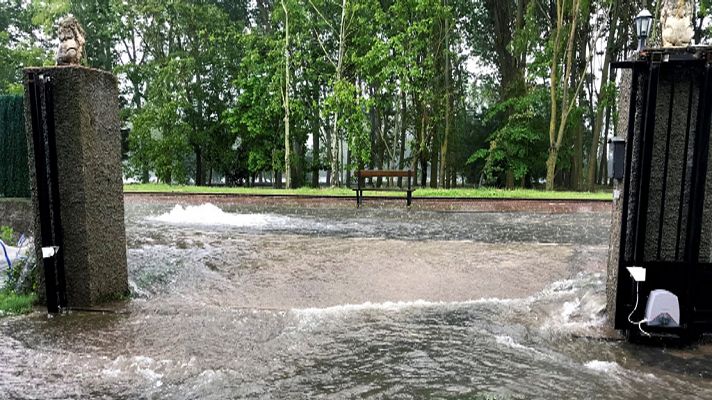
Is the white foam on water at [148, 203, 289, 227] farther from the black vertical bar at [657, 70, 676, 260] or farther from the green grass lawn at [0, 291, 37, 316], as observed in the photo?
the black vertical bar at [657, 70, 676, 260]

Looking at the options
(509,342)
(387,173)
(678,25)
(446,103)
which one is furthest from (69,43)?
(446,103)

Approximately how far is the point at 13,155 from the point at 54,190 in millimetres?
4834

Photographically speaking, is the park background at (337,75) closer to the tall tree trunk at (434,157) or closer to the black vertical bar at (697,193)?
the tall tree trunk at (434,157)

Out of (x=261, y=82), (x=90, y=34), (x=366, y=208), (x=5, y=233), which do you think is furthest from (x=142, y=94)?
(x=5, y=233)

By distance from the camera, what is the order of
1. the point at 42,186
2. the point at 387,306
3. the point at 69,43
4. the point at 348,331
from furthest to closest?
the point at 387,306
the point at 69,43
the point at 42,186
the point at 348,331

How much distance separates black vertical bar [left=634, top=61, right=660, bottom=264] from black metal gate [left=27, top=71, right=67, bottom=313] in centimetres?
530

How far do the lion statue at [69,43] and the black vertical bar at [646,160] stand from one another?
5.27 metres

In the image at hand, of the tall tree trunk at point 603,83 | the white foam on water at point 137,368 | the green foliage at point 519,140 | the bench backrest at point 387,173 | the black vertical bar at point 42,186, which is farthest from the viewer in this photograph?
the green foliage at point 519,140

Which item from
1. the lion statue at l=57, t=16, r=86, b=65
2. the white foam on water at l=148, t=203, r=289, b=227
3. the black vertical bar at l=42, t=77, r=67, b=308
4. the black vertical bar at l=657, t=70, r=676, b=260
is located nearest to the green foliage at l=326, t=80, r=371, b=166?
the white foam on water at l=148, t=203, r=289, b=227

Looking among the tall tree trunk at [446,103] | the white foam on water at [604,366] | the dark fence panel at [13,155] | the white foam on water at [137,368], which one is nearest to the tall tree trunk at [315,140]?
the tall tree trunk at [446,103]

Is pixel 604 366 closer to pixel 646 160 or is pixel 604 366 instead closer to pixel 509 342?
pixel 509 342

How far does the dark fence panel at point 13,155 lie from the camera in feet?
28.3

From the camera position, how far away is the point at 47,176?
499 cm

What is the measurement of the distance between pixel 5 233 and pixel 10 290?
226cm
